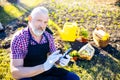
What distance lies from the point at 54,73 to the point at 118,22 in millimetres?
4553

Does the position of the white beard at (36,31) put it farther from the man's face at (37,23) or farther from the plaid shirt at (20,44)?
the plaid shirt at (20,44)

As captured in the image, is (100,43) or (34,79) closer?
(34,79)

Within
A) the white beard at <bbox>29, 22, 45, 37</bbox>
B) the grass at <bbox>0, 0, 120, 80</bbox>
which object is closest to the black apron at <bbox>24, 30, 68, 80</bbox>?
the white beard at <bbox>29, 22, 45, 37</bbox>

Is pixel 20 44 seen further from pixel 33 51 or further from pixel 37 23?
pixel 37 23

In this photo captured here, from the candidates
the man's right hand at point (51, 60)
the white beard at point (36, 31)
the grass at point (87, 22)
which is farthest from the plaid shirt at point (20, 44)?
the grass at point (87, 22)

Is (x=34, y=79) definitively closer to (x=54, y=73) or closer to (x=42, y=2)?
(x=54, y=73)

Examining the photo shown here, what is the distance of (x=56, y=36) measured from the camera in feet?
23.6

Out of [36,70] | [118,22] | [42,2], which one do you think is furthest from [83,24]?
[36,70]

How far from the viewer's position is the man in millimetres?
3770

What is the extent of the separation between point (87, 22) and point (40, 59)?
171 inches

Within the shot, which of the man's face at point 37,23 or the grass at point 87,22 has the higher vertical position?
the man's face at point 37,23

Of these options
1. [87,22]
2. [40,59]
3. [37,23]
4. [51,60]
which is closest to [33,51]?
[40,59]

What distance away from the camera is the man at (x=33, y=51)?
3.77 metres

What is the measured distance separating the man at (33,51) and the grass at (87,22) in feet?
4.77
